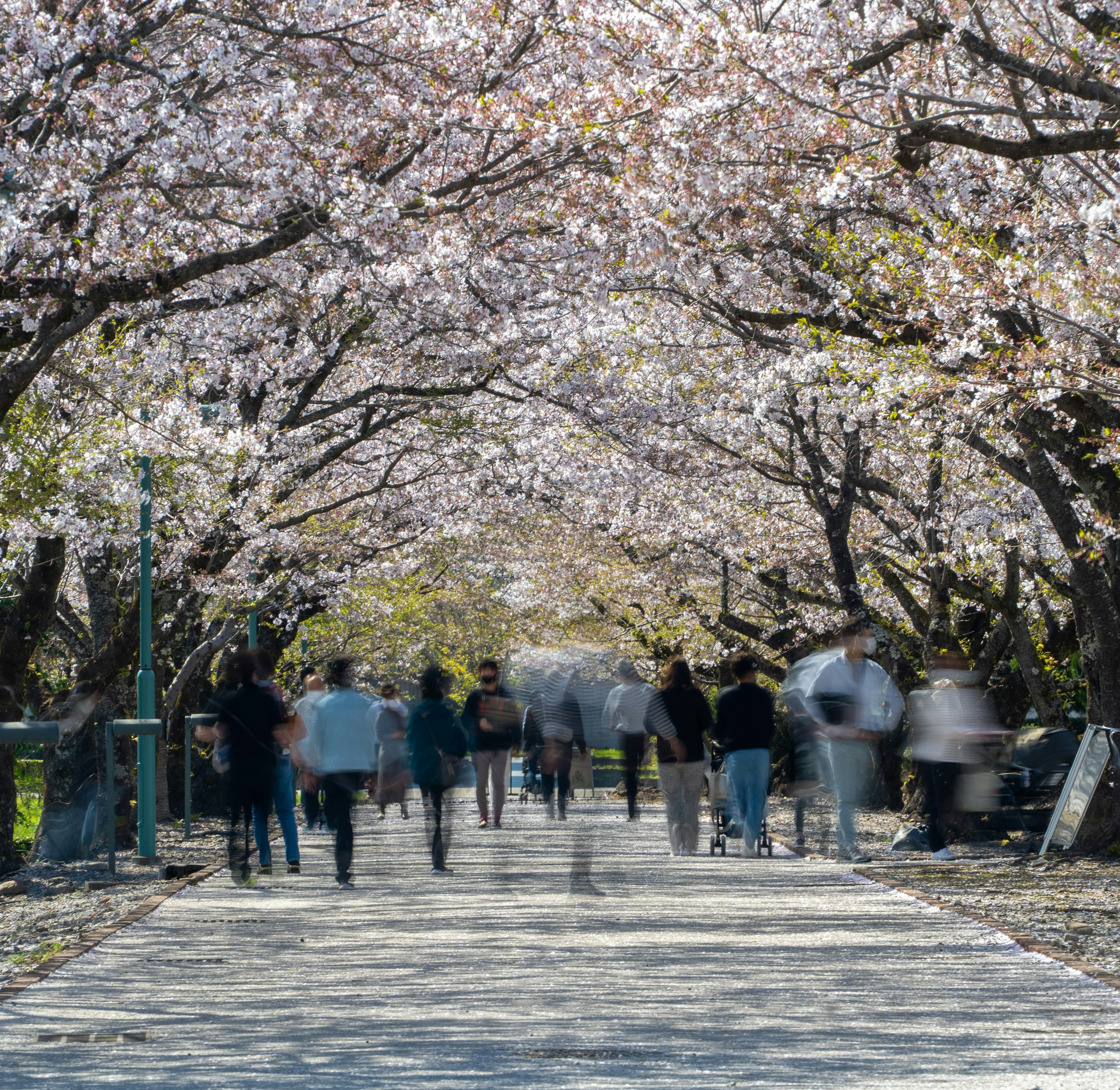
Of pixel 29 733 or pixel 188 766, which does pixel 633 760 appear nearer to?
pixel 29 733

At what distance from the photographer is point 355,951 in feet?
29.6

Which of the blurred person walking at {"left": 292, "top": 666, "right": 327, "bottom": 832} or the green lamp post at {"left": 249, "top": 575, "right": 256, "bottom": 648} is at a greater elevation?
the green lamp post at {"left": 249, "top": 575, "right": 256, "bottom": 648}

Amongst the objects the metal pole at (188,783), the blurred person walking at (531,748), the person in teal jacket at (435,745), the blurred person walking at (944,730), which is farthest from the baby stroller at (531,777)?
the blurred person walking at (944,730)

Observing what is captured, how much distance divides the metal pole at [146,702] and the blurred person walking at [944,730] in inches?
298

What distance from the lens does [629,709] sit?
13.0 meters

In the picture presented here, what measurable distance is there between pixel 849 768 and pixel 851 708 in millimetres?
532

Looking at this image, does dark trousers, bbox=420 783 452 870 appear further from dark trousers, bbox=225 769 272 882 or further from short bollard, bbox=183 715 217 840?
short bollard, bbox=183 715 217 840

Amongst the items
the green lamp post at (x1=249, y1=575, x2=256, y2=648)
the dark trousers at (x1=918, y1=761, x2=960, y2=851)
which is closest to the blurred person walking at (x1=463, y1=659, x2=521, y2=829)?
the dark trousers at (x1=918, y1=761, x2=960, y2=851)

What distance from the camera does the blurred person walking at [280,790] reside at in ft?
41.1

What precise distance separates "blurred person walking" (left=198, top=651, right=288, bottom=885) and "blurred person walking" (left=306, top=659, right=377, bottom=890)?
1.19 feet

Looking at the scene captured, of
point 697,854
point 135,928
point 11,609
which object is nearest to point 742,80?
point 135,928

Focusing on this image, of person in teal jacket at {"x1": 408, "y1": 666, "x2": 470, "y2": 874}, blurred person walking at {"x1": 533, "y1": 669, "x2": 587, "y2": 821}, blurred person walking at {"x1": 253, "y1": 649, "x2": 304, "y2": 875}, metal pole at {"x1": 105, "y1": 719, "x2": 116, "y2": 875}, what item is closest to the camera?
blurred person walking at {"x1": 533, "y1": 669, "x2": 587, "y2": 821}

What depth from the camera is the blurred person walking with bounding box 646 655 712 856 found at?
1397cm

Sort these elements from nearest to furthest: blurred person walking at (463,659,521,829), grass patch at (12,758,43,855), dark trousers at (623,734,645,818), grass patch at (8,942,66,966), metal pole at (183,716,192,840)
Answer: grass patch at (8,942,66,966) → dark trousers at (623,734,645,818) → blurred person walking at (463,659,521,829) → metal pole at (183,716,192,840) → grass patch at (12,758,43,855)
